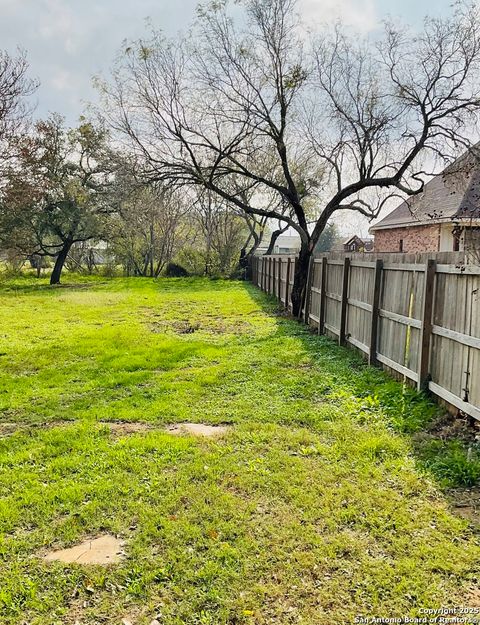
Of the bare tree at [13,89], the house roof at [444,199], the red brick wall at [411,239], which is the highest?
the bare tree at [13,89]

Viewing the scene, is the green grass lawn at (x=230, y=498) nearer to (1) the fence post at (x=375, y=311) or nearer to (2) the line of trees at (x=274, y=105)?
(1) the fence post at (x=375, y=311)

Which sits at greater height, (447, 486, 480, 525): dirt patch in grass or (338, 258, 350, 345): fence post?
(338, 258, 350, 345): fence post

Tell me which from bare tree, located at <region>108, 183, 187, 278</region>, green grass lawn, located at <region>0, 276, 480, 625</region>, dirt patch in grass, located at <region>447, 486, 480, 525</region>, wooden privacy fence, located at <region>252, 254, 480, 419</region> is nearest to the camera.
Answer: green grass lawn, located at <region>0, 276, 480, 625</region>

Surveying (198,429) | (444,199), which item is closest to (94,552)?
(198,429)

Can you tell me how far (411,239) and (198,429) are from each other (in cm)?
1520

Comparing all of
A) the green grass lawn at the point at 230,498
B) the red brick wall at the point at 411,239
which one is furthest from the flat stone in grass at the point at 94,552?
the red brick wall at the point at 411,239

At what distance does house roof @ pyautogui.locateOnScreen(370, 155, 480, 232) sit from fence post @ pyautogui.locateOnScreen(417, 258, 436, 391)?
475 centimetres

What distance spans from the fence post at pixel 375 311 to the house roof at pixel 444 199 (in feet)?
11.8

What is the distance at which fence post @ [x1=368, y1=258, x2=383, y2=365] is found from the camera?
566 cm

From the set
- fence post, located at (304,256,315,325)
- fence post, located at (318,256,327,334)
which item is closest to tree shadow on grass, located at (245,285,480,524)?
fence post, located at (318,256,327,334)

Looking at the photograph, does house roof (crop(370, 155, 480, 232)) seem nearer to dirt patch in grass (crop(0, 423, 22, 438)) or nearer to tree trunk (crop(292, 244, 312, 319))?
tree trunk (crop(292, 244, 312, 319))

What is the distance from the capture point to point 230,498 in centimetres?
278

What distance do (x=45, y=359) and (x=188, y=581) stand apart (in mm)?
5261

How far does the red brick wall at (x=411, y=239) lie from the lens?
15.3 meters
